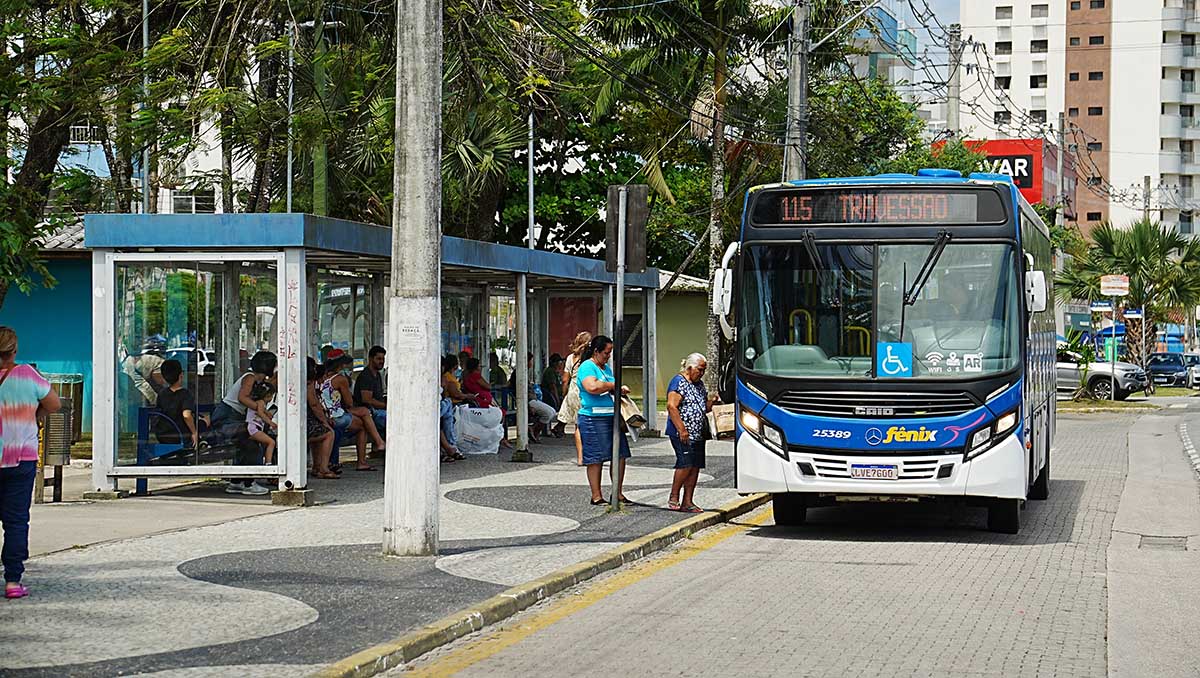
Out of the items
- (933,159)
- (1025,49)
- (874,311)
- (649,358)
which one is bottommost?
(649,358)

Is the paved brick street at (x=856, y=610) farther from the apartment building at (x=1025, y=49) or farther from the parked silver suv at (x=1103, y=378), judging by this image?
the apartment building at (x=1025, y=49)

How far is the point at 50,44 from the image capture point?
1891 centimetres

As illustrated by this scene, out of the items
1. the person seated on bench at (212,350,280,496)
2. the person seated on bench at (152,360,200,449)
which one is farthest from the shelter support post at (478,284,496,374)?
the person seated on bench at (152,360,200,449)

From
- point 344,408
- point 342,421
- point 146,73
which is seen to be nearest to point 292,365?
point 342,421

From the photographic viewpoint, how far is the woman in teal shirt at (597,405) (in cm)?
1473

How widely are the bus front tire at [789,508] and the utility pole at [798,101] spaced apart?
882 centimetres

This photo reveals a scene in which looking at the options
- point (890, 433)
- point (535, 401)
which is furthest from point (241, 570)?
point (535, 401)

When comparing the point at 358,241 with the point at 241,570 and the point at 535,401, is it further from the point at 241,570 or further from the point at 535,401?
the point at 535,401

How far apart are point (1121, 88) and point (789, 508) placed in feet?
312

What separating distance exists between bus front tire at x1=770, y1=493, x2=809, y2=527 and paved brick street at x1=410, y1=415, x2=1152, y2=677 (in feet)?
0.55

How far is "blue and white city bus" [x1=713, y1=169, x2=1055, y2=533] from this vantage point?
13.2 meters

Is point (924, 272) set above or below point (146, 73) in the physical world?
below

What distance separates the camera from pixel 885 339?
13.5m

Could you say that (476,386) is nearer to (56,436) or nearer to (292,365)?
(292,365)
